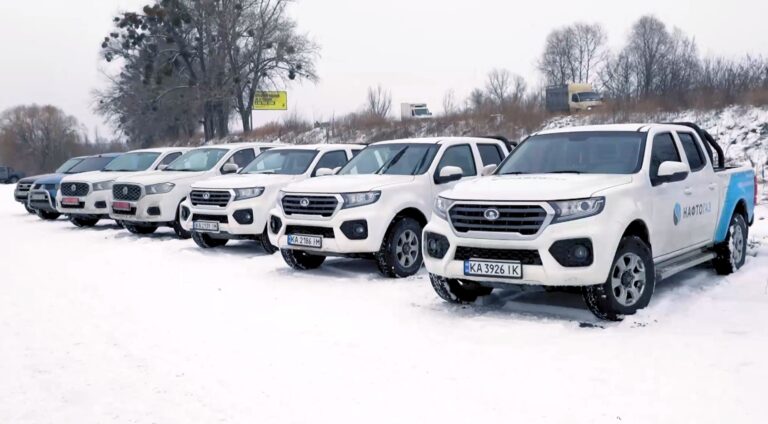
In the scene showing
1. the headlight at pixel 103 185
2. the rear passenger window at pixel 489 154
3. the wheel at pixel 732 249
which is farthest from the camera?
the headlight at pixel 103 185

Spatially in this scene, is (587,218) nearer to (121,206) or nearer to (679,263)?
(679,263)

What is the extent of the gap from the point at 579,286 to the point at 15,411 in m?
4.38

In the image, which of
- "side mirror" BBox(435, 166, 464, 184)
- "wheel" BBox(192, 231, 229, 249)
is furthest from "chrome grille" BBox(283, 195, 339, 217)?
"wheel" BBox(192, 231, 229, 249)

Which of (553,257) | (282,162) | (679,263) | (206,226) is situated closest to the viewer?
(553,257)

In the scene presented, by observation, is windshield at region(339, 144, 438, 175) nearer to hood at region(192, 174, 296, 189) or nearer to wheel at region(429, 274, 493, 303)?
hood at region(192, 174, 296, 189)

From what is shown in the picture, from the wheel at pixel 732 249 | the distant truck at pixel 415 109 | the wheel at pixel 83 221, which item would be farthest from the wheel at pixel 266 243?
the distant truck at pixel 415 109

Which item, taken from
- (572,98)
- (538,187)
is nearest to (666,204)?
(538,187)

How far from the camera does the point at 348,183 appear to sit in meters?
9.16

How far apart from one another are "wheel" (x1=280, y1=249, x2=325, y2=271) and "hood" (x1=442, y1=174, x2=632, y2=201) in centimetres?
318

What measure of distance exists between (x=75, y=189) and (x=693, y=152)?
12.6m

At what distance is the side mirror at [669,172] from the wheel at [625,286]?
2.49 ft

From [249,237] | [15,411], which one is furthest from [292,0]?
[15,411]

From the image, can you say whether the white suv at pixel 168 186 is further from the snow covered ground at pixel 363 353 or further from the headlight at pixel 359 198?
the headlight at pixel 359 198

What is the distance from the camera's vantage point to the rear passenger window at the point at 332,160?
1206 cm
